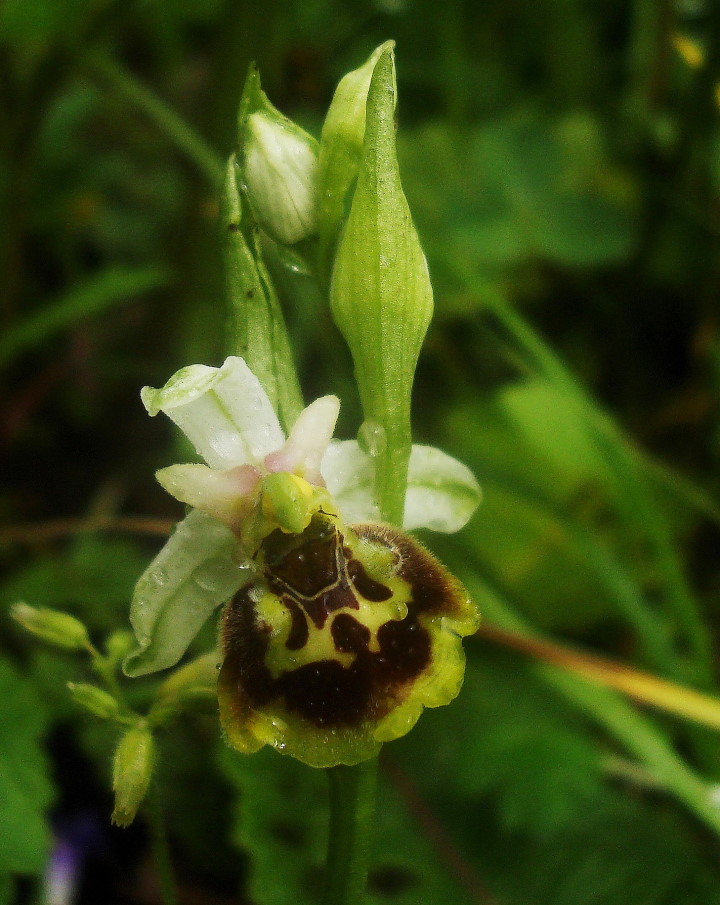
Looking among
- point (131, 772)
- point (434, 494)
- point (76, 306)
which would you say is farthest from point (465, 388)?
point (131, 772)

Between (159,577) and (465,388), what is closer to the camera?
(159,577)

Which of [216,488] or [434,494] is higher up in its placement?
[216,488]

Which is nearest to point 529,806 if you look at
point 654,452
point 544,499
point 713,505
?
point 544,499

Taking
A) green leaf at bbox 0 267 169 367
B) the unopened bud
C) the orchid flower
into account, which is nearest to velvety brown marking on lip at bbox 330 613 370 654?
the orchid flower

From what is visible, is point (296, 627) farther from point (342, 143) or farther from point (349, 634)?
point (342, 143)

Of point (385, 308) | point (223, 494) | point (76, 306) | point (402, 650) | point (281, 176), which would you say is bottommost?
point (76, 306)

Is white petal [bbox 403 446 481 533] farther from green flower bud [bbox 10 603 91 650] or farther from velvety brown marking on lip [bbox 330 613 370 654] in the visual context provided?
green flower bud [bbox 10 603 91 650]

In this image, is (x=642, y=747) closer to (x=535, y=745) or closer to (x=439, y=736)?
(x=535, y=745)

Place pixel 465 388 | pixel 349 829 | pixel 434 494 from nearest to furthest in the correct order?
pixel 349 829 → pixel 434 494 → pixel 465 388
